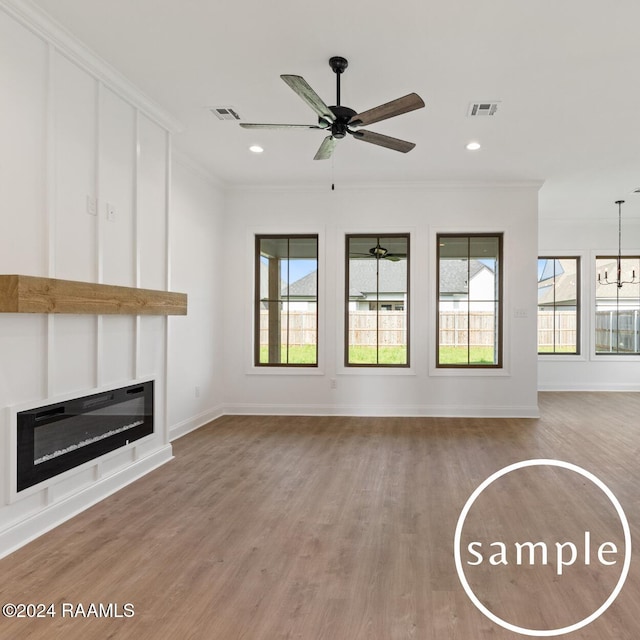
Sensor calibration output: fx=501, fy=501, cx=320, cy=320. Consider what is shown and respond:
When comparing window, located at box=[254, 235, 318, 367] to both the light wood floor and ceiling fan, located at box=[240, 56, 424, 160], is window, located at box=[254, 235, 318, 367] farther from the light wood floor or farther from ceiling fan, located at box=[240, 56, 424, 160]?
ceiling fan, located at box=[240, 56, 424, 160]

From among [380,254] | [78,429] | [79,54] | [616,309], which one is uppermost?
[79,54]

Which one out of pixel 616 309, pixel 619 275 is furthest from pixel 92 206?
pixel 616 309

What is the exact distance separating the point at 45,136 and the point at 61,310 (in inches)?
39.3

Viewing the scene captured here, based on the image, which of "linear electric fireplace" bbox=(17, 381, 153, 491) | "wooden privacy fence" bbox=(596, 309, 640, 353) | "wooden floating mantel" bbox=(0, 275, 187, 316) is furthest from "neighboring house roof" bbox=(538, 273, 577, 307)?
"linear electric fireplace" bbox=(17, 381, 153, 491)

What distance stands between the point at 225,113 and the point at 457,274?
140 inches

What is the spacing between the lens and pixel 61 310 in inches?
111

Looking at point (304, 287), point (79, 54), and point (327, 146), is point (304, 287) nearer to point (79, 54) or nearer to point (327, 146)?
point (327, 146)

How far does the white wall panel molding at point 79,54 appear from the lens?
268cm

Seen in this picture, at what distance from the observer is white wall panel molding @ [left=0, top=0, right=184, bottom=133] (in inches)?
105

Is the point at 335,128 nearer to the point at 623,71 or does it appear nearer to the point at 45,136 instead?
the point at 45,136

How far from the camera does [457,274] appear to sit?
20.9 ft

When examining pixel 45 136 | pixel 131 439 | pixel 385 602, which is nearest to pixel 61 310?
pixel 45 136

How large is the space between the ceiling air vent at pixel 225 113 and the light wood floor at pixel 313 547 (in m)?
2.90

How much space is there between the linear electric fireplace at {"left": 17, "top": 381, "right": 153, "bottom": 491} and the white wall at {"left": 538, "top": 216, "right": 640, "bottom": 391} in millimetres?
6981
